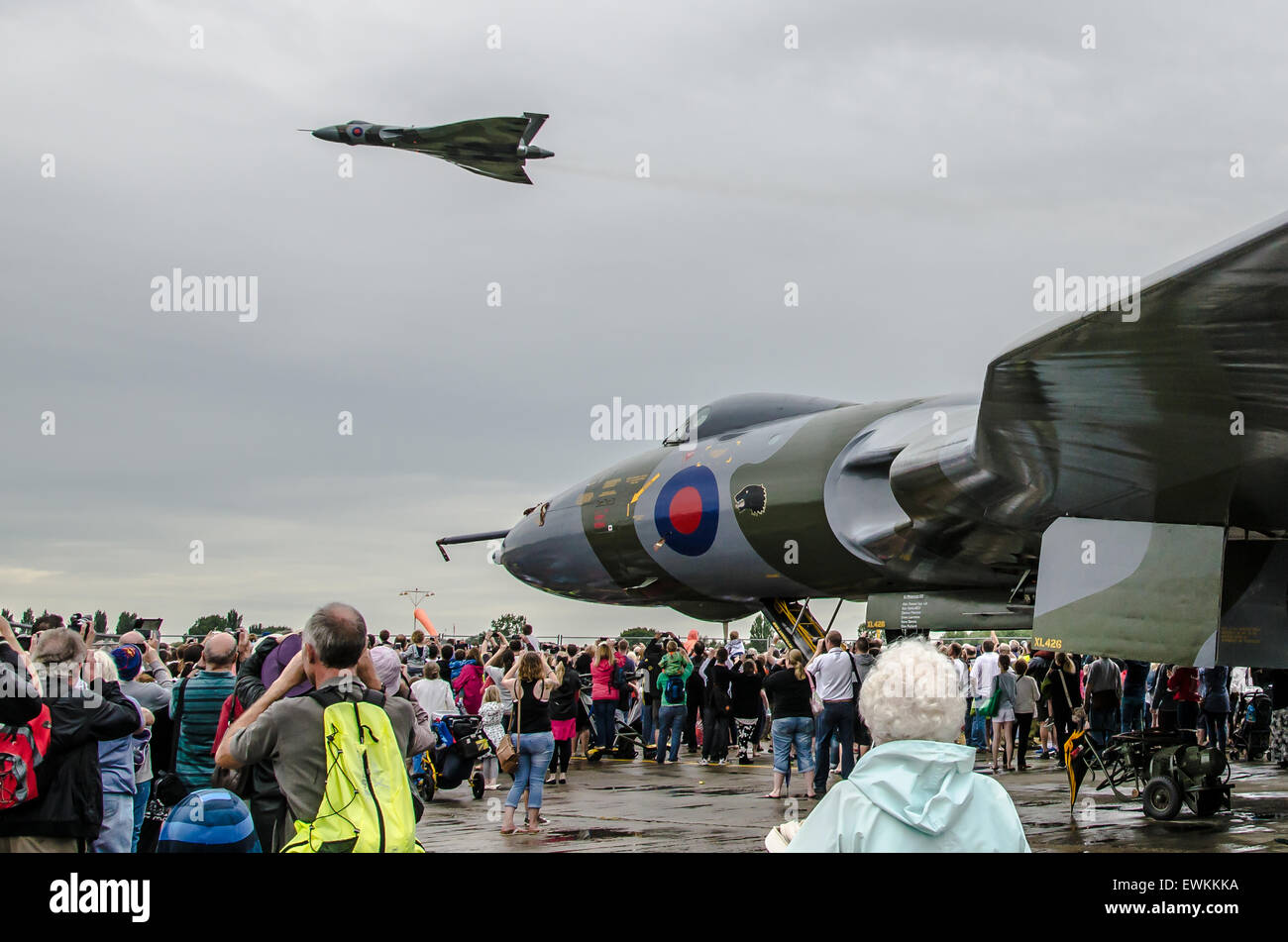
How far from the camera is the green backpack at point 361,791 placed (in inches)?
135

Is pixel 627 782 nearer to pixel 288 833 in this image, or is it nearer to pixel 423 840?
pixel 423 840

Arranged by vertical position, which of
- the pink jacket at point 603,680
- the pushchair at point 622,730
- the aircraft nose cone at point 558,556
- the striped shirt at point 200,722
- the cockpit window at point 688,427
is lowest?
the pushchair at point 622,730

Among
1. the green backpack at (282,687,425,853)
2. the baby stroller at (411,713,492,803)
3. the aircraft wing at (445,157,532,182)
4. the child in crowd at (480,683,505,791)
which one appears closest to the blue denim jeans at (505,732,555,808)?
the child in crowd at (480,683,505,791)

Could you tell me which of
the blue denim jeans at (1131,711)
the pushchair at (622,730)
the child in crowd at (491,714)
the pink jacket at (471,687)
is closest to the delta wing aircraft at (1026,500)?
the pushchair at (622,730)

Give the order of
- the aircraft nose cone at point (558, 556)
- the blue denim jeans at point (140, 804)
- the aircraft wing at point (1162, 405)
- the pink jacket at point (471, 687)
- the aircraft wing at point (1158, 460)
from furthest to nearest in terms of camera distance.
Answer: the aircraft nose cone at point (558, 556)
the pink jacket at point (471, 687)
the blue denim jeans at point (140, 804)
the aircraft wing at point (1158, 460)
the aircraft wing at point (1162, 405)

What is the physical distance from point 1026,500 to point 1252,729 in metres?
10.2

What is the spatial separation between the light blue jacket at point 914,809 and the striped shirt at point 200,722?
4.57m

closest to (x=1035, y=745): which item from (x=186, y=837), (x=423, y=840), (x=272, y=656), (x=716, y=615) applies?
(x=716, y=615)

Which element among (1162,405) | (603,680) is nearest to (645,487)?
(603,680)

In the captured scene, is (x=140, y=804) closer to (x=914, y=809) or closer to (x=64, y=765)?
(x=64, y=765)

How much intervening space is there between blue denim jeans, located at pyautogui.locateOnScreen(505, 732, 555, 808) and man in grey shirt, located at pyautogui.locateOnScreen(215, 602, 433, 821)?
6.32 metres

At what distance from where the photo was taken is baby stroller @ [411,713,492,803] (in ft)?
38.0

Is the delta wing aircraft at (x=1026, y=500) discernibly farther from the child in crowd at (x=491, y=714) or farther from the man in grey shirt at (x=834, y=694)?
the child in crowd at (x=491, y=714)
